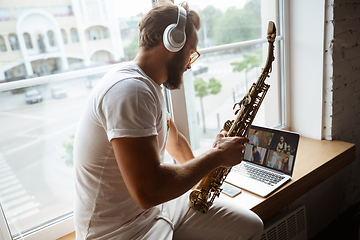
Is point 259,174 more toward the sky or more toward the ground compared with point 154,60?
more toward the ground

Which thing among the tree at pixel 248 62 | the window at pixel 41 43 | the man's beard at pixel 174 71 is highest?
the window at pixel 41 43

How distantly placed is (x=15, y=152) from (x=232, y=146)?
3.18ft

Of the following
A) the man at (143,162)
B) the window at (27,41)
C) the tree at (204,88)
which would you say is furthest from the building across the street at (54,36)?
the tree at (204,88)

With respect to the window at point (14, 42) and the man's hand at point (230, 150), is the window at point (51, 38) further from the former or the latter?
the man's hand at point (230, 150)

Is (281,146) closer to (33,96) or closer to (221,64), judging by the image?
(221,64)

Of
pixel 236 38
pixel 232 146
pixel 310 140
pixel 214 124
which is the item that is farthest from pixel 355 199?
pixel 232 146

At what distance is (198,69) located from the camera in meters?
1.86

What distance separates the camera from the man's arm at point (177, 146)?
1534 millimetres

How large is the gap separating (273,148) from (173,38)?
0.97 meters

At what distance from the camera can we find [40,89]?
51.9 inches

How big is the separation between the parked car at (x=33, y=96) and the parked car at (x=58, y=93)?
6 centimetres

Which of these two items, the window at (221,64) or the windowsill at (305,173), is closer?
the windowsill at (305,173)

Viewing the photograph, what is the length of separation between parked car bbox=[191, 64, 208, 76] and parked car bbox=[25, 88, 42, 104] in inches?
35.9

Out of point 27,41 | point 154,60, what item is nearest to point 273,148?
point 154,60
